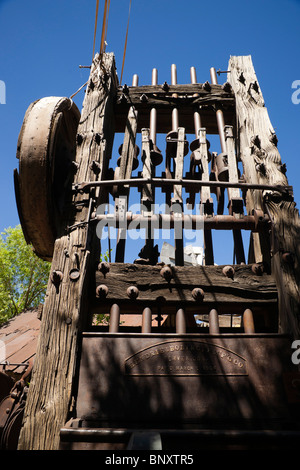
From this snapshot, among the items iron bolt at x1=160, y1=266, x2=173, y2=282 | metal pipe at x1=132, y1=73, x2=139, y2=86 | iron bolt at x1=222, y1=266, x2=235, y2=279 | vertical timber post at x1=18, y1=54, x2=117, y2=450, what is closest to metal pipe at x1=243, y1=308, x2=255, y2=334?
iron bolt at x1=222, y1=266, x2=235, y2=279

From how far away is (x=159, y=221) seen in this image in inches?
140

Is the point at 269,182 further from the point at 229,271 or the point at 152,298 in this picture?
the point at 152,298

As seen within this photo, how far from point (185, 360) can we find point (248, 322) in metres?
0.73

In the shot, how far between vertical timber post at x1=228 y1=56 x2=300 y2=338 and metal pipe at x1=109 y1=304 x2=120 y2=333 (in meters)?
1.45

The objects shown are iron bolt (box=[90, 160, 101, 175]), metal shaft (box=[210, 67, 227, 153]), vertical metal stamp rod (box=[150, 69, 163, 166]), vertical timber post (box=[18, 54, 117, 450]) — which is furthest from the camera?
metal shaft (box=[210, 67, 227, 153])

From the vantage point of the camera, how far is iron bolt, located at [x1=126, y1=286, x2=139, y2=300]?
10.1 feet

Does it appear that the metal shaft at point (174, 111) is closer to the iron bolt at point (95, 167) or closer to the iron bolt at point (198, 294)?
the iron bolt at point (95, 167)

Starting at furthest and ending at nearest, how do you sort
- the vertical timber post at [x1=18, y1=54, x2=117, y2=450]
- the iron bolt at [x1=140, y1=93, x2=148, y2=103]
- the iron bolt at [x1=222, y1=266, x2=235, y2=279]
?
the iron bolt at [x1=140, y1=93, x2=148, y2=103], the iron bolt at [x1=222, y1=266, x2=235, y2=279], the vertical timber post at [x1=18, y1=54, x2=117, y2=450]

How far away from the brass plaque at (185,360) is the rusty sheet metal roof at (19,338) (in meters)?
7.18

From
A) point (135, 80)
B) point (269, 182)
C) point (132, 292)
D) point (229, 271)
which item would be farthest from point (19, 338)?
point (269, 182)

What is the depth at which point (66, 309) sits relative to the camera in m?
2.95

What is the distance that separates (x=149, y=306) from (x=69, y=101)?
2677mm

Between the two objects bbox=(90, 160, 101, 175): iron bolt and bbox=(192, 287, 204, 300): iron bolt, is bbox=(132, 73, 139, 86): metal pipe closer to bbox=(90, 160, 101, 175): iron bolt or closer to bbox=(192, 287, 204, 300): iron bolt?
bbox=(90, 160, 101, 175): iron bolt
